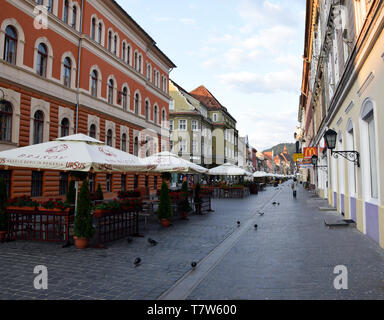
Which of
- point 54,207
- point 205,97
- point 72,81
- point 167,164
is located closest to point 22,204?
point 54,207

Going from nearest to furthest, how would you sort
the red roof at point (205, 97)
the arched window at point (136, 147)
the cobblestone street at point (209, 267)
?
the cobblestone street at point (209, 267), the arched window at point (136, 147), the red roof at point (205, 97)

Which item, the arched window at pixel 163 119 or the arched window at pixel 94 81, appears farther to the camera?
the arched window at pixel 163 119

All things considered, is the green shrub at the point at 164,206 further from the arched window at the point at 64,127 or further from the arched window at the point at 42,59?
the arched window at the point at 42,59

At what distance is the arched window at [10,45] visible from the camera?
15509 mm

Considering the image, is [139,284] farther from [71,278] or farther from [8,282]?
[8,282]

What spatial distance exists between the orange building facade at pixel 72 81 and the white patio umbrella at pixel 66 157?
28.1 feet

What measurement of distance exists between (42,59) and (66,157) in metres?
13.3

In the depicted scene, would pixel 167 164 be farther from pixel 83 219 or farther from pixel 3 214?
pixel 3 214

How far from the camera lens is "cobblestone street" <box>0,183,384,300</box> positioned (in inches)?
180

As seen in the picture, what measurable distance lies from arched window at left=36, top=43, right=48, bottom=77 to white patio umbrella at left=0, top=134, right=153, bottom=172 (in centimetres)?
1180

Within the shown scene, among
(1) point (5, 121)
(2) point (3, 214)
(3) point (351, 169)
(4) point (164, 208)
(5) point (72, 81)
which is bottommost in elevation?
(4) point (164, 208)

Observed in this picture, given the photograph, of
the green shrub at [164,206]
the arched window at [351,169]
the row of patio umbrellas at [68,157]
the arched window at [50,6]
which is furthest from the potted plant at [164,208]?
the arched window at [50,6]

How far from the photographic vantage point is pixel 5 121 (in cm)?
1548
